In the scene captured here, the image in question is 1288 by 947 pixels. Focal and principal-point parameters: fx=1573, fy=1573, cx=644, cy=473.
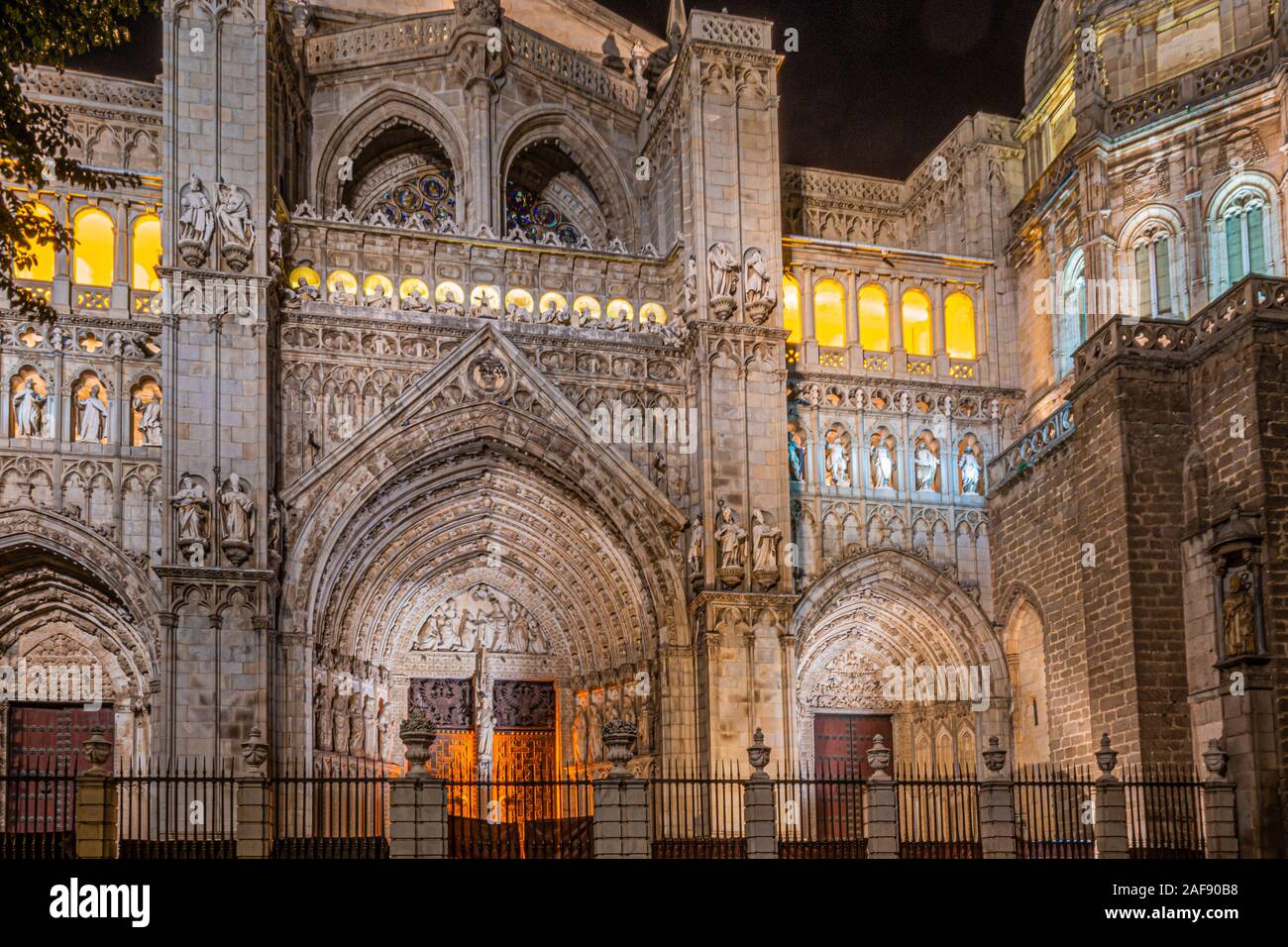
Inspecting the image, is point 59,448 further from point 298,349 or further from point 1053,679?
point 1053,679

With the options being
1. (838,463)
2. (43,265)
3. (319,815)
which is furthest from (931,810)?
(43,265)

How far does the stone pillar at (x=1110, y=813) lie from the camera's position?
68.2ft

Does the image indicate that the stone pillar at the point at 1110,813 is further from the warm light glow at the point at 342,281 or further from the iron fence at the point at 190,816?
the warm light glow at the point at 342,281

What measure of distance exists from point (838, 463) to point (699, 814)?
23.7 ft

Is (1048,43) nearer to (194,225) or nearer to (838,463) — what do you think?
(838,463)

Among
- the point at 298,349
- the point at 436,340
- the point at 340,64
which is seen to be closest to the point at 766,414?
the point at 436,340

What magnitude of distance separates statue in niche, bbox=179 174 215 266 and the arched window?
49.6 feet

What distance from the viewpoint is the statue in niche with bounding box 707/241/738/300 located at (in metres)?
27.4

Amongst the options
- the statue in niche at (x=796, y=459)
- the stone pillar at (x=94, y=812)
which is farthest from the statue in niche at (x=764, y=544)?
the stone pillar at (x=94, y=812)

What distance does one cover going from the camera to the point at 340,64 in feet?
101

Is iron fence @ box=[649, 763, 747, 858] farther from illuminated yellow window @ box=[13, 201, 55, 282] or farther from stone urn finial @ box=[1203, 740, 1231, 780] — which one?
illuminated yellow window @ box=[13, 201, 55, 282]

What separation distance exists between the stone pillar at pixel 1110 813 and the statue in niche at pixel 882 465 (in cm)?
872
